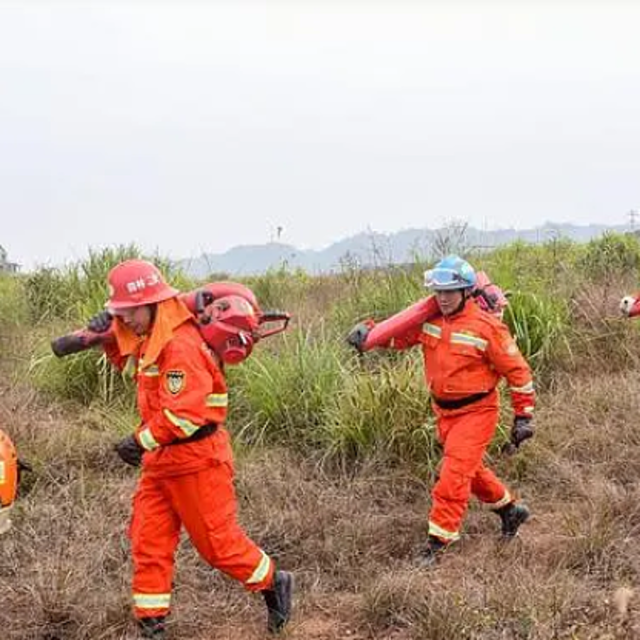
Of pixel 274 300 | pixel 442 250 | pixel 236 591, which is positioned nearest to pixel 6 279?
pixel 274 300

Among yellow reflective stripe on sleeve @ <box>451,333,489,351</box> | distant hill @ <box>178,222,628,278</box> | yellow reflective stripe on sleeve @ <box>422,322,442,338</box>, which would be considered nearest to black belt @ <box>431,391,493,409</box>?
yellow reflective stripe on sleeve @ <box>451,333,489,351</box>

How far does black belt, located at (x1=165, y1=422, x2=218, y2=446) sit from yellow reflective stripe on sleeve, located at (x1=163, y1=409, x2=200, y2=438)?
116 millimetres

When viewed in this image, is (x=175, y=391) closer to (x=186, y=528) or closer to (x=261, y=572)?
(x=186, y=528)

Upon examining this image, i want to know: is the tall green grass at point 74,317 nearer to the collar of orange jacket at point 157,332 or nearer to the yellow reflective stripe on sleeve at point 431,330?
the yellow reflective stripe on sleeve at point 431,330

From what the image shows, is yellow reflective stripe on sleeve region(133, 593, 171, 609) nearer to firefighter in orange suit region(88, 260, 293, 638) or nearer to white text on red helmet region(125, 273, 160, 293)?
firefighter in orange suit region(88, 260, 293, 638)

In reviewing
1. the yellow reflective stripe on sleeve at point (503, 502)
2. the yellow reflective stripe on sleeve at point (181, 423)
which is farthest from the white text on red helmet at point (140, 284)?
the yellow reflective stripe on sleeve at point (503, 502)

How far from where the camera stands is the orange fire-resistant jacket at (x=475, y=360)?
503cm

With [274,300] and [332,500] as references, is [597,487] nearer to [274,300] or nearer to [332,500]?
[332,500]

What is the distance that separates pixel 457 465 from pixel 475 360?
567 mm

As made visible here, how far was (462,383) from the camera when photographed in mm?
5059

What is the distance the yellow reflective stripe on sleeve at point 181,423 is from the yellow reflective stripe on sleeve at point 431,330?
1.79m

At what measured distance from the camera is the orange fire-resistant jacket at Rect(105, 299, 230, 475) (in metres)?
3.80

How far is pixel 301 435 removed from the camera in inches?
257

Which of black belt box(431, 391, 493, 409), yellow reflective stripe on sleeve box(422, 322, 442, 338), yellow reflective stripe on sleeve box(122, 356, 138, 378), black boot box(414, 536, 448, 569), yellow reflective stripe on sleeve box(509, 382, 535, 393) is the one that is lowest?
black boot box(414, 536, 448, 569)
